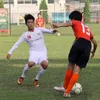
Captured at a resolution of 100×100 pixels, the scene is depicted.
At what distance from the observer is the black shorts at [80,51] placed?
798 cm

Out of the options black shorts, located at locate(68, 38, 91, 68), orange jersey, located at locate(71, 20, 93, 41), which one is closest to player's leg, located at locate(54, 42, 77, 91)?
black shorts, located at locate(68, 38, 91, 68)

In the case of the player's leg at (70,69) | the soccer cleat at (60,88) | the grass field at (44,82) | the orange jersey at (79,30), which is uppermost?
the orange jersey at (79,30)

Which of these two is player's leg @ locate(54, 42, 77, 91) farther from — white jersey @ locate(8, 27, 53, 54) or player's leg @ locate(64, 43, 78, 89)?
white jersey @ locate(8, 27, 53, 54)

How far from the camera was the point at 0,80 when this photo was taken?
1014cm

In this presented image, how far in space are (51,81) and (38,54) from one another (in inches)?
43.3

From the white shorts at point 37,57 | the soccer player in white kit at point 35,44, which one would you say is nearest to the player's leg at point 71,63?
the soccer player in white kit at point 35,44

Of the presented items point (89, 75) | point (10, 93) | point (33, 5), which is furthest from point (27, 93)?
point (33, 5)

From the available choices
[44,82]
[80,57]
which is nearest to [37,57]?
[44,82]

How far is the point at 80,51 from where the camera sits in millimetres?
7992

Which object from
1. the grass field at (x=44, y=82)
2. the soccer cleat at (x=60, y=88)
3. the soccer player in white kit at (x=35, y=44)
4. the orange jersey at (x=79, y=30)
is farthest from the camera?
the soccer player in white kit at (x=35, y=44)

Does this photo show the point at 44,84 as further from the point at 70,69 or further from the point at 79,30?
the point at 79,30

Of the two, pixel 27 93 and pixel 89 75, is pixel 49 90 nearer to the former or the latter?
pixel 27 93

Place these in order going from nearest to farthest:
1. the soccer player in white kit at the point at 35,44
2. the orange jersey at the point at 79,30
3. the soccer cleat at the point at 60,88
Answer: the orange jersey at the point at 79,30 < the soccer cleat at the point at 60,88 < the soccer player in white kit at the point at 35,44

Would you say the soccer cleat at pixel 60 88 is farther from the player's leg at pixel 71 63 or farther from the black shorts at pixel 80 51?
the black shorts at pixel 80 51
